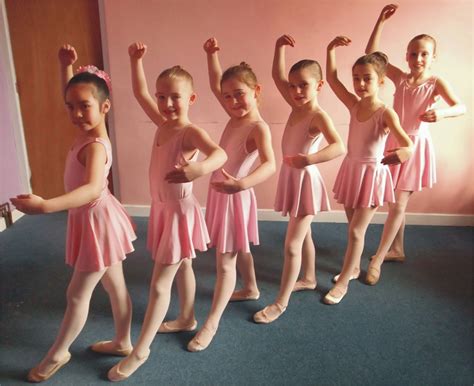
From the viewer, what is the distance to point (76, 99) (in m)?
1.31

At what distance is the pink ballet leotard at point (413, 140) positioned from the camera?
7.20 feet

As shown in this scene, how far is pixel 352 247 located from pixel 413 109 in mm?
800

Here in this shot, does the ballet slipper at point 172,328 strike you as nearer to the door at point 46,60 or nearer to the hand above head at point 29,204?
the hand above head at point 29,204

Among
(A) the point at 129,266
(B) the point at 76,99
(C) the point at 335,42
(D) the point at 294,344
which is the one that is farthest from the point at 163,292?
(C) the point at 335,42

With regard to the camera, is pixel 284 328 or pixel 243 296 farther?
pixel 243 296

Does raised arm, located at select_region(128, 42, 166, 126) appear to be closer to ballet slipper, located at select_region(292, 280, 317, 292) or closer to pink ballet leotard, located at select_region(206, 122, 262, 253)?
pink ballet leotard, located at select_region(206, 122, 262, 253)

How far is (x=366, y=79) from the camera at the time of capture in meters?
1.83

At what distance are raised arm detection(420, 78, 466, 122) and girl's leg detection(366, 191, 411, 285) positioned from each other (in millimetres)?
456

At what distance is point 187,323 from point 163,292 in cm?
36

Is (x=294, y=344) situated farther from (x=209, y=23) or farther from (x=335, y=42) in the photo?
(x=209, y=23)

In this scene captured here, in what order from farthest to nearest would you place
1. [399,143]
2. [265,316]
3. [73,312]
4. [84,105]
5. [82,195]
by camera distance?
[265,316] < [399,143] < [73,312] < [84,105] < [82,195]

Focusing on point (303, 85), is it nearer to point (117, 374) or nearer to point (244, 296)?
point (244, 296)

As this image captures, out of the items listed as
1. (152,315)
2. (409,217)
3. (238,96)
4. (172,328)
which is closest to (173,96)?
(238,96)

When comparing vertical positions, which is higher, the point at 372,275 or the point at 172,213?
the point at 172,213
